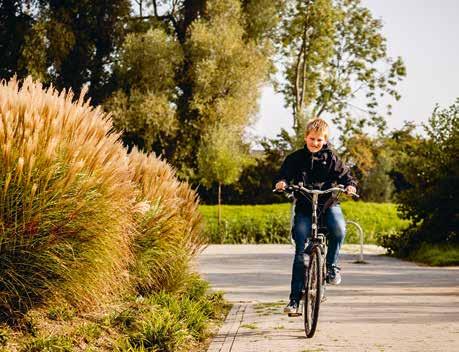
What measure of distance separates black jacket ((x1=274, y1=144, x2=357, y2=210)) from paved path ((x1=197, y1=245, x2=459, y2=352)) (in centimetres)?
133

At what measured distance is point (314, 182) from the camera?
318 inches

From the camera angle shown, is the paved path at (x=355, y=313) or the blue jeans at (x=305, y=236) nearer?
the paved path at (x=355, y=313)

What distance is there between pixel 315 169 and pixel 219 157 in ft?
71.8

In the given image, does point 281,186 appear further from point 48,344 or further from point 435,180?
point 435,180

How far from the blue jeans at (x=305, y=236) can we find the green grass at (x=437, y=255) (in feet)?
35.5

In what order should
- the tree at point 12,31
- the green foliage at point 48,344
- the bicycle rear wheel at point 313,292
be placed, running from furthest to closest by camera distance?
the tree at point 12,31 < the bicycle rear wheel at point 313,292 < the green foliage at point 48,344

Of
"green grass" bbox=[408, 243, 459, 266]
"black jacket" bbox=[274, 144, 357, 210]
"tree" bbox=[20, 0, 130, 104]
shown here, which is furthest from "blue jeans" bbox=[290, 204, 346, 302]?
"tree" bbox=[20, 0, 130, 104]

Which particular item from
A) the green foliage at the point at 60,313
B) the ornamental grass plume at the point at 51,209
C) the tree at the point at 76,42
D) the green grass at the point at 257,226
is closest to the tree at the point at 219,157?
the green grass at the point at 257,226

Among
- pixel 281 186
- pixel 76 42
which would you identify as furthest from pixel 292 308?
pixel 76 42

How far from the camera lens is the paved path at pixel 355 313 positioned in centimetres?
700

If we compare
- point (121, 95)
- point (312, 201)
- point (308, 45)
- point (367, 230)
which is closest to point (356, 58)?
point (308, 45)

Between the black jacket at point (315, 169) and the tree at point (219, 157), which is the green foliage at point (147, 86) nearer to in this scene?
the tree at point (219, 157)

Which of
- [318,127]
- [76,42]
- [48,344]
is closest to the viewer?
[48,344]

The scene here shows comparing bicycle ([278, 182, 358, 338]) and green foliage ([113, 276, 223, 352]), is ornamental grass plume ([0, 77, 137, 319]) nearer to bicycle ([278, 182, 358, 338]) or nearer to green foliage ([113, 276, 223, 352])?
green foliage ([113, 276, 223, 352])
